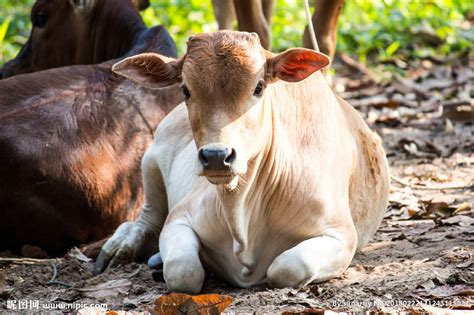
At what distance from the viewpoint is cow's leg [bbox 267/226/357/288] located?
485cm

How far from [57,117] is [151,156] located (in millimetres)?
706

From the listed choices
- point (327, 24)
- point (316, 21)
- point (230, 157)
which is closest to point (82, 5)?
point (316, 21)

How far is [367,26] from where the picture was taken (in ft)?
45.1

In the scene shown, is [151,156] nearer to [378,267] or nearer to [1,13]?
[378,267]

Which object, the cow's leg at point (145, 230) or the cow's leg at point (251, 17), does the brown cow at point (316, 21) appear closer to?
the cow's leg at point (251, 17)

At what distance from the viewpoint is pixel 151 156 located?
20.6 feet

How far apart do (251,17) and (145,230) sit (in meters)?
2.25

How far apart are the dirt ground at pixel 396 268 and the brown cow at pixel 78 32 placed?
2438 millimetres

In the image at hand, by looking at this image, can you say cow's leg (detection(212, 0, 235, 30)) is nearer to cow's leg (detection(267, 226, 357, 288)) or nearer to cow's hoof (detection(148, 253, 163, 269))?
cow's hoof (detection(148, 253, 163, 269))

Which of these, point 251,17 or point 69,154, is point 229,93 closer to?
point 69,154

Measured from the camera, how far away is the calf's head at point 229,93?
441 cm

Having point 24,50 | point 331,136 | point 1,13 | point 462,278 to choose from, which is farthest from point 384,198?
point 1,13

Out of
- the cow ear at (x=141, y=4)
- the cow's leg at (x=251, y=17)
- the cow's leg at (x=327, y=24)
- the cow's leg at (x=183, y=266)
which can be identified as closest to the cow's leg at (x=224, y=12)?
the cow's leg at (x=251, y=17)

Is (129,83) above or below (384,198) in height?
above
